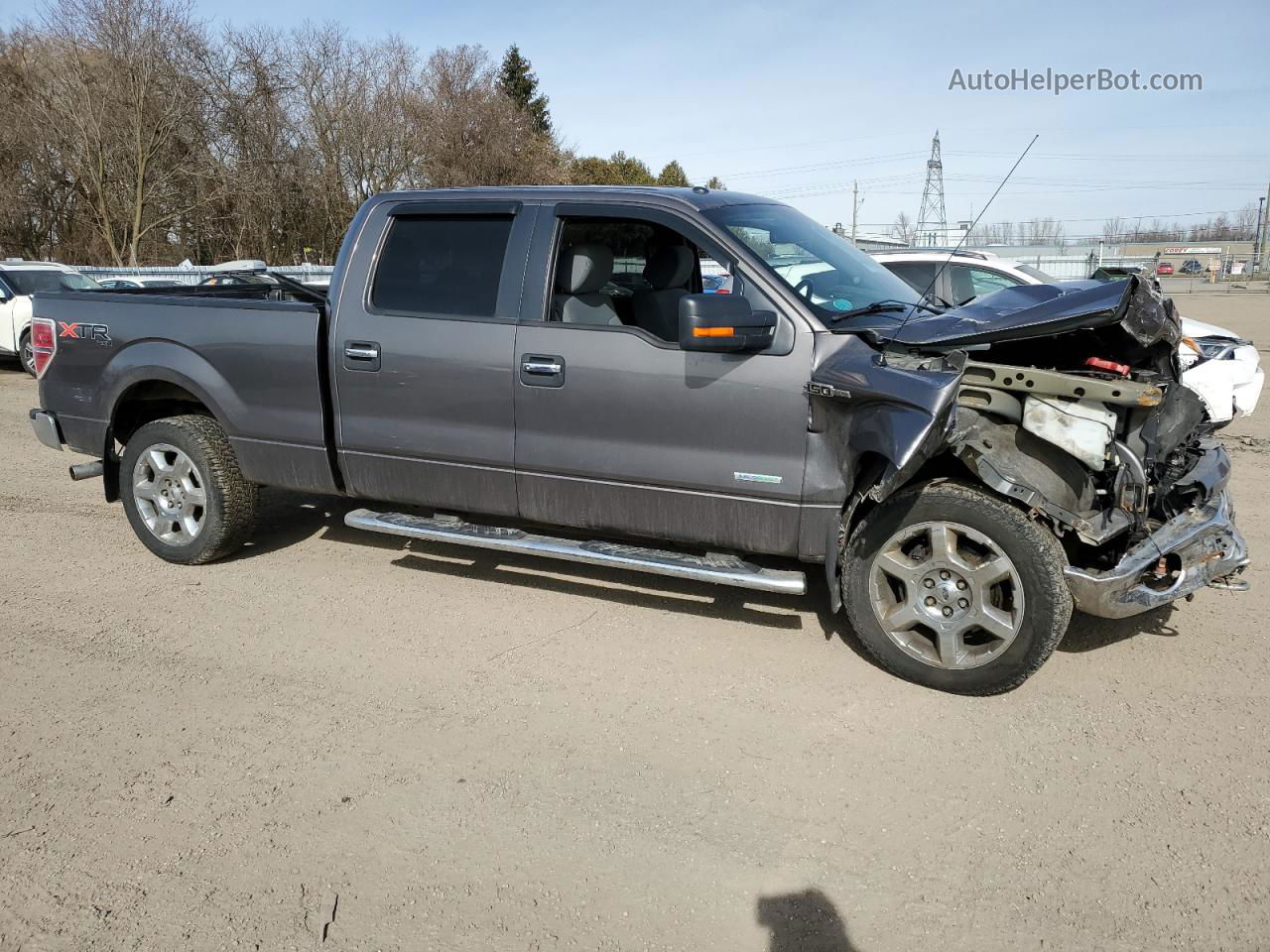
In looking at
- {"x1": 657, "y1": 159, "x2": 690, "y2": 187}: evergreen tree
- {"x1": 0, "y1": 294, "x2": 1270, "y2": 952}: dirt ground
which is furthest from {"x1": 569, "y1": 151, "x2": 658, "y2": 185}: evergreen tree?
{"x1": 0, "y1": 294, "x2": 1270, "y2": 952}: dirt ground

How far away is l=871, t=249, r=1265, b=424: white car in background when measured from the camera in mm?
7035

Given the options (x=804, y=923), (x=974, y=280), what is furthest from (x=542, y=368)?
(x=974, y=280)

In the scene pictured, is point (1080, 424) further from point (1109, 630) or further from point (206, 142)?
point (206, 142)

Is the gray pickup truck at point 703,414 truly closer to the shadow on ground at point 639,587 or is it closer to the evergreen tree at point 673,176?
the shadow on ground at point 639,587

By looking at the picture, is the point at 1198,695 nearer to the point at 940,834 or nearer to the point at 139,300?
the point at 940,834

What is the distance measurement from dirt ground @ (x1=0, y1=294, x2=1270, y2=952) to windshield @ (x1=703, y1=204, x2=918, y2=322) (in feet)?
5.16

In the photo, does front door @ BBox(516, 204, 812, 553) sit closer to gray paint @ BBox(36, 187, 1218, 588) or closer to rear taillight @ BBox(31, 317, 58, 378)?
gray paint @ BBox(36, 187, 1218, 588)

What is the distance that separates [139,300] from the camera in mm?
5375

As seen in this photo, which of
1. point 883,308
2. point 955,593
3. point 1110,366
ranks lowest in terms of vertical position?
point 955,593

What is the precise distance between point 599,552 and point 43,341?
12.4 ft

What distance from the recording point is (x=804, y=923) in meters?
2.67

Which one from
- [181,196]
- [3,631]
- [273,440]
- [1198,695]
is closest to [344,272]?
[273,440]

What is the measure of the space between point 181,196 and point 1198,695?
32.7 meters

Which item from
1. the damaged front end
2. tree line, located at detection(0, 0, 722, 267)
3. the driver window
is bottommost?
the damaged front end
